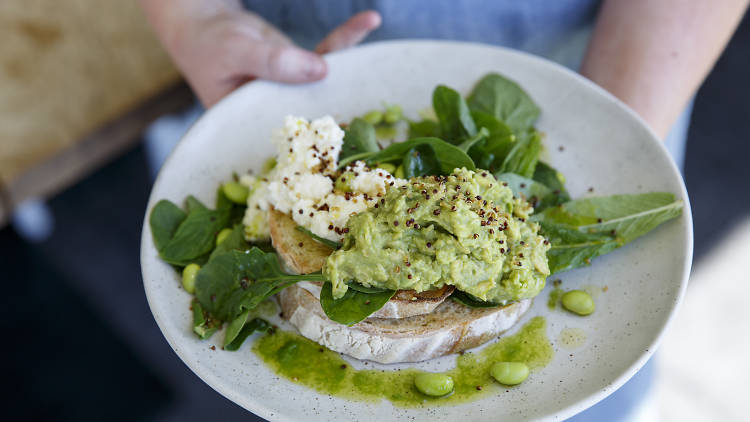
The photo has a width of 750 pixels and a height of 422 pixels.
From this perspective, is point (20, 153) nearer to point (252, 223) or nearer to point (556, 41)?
point (252, 223)

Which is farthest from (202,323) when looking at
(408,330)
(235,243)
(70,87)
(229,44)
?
(70,87)

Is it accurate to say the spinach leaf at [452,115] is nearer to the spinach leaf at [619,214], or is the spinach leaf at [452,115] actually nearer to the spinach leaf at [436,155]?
the spinach leaf at [436,155]

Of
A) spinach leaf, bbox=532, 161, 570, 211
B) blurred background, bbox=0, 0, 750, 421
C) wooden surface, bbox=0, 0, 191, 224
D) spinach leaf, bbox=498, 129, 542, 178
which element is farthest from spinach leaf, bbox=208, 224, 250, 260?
wooden surface, bbox=0, 0, 191, 224

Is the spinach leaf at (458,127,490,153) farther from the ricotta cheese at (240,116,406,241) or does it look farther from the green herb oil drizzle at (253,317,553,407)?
the green herb oil drizzle at (253,317,553,407)

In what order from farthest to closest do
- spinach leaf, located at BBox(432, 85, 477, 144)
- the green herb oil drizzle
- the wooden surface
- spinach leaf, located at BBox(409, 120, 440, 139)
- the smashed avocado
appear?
the wooden surface < spinach leaf, located at BBox(409, 120, 440, 139) < spinach leaf, located at BBox(432, 85, 477, 144) < the green herb oil drizzle < the smashed avocado

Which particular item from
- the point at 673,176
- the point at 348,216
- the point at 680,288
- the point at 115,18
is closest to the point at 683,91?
the point at 673,176

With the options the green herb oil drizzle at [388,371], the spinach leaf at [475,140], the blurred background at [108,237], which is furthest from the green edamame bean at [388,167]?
the blurred background at [108,237]
